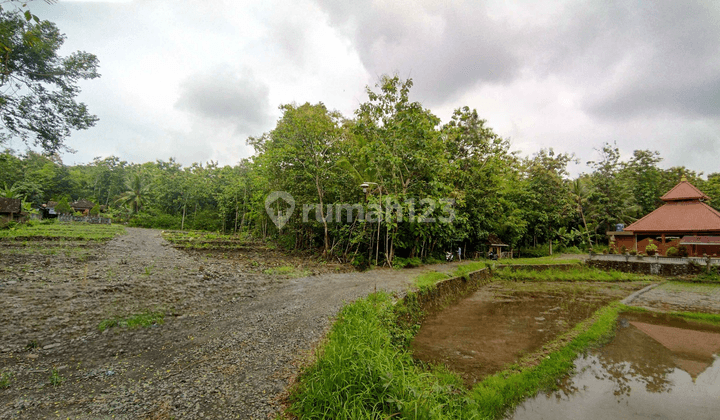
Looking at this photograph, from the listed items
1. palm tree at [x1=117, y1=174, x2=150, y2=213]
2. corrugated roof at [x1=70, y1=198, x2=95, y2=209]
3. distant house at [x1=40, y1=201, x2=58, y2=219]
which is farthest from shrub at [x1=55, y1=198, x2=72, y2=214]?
palm tree at [x1=117, y1=174, x2=150, y2=213]

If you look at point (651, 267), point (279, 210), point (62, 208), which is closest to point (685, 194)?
point (651, 267)

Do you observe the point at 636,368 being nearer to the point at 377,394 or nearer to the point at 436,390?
the point at 436,390

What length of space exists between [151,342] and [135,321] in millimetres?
978

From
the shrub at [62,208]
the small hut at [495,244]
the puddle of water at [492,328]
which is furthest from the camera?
the shrub at [62,208]

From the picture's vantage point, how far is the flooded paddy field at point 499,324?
5051 millimetres

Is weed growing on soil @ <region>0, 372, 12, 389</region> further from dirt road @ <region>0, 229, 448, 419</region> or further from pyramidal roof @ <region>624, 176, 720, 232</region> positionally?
pyramidal roof @ <region>624, 176, 720, 232</region>

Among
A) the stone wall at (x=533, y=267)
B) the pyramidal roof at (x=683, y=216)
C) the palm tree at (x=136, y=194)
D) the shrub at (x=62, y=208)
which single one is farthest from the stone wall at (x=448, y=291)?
the shrub at (x=62, y=208)

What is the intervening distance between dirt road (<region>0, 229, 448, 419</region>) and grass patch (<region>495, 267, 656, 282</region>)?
29.1ft

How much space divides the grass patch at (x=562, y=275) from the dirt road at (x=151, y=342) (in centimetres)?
887

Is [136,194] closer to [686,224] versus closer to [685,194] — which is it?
[686,224]

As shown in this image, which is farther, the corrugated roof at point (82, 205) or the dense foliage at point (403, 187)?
the corrugated roof at point (82, 205)

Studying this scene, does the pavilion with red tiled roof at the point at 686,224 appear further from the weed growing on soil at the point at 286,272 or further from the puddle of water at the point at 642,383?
the weed growing on soil at the point at 286,272

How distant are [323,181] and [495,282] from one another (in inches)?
359

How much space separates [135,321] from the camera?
15.2 feet
